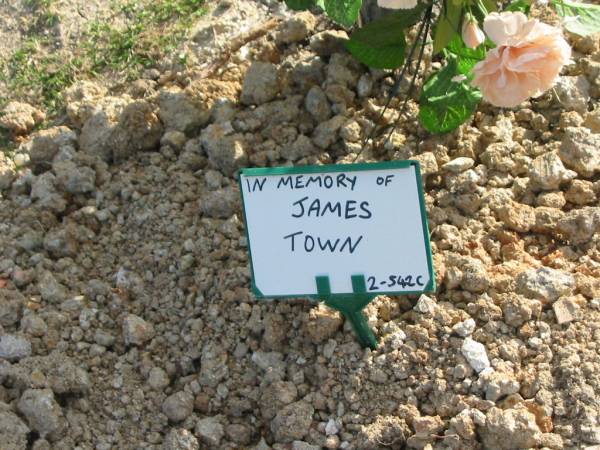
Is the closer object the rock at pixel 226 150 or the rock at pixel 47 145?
the rock at pixel 226 150

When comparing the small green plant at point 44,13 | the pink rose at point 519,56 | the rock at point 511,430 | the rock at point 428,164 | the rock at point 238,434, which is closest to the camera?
the pink rose at point 519,56

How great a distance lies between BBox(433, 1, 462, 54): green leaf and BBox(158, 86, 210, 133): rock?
620mm

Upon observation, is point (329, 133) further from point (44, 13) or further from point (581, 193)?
point (44, 13)

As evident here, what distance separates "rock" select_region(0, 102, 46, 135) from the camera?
230 centimetres

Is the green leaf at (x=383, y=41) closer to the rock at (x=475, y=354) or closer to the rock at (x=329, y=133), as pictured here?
the rock at (x=329, y=133)

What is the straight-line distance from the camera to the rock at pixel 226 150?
6.91ft

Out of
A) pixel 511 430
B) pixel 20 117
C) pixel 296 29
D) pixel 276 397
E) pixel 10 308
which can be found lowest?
pixel 511 430

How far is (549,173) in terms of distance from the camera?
198 centimetres

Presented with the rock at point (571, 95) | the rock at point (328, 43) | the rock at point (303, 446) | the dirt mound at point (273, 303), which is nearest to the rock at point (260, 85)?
the dirt mound at point (273, 303)

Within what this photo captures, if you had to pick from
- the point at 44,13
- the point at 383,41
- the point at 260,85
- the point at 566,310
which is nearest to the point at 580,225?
the point at 566,310

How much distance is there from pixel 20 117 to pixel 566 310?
1261 mm

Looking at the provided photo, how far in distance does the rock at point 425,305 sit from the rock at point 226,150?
19.8 inches

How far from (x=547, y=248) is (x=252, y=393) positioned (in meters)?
0.61

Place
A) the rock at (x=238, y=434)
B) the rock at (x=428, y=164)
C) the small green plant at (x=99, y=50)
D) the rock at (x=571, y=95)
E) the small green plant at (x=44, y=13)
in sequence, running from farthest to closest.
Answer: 1. the small green plant at (x=44, y=13)
2. the small green plant at (x=99, y=50)
3. the rock at (x=571, y=95)
4. the rock at (x=428, y=164)
5. the rock at (x=238, y=434)
